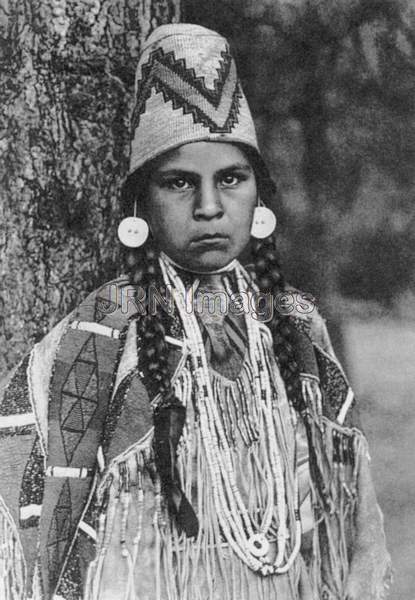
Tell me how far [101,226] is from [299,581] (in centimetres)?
72

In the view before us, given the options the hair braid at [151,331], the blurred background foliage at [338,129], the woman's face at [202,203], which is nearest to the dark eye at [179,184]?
the woman's face at [202,203]

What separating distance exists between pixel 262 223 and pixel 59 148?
1.29 feet

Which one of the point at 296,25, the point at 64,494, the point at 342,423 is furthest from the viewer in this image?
the point at 296,25

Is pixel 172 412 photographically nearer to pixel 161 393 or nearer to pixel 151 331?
pixel 161 393

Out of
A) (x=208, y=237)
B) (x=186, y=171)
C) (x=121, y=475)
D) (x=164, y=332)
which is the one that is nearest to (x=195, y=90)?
(x=186, y=171)

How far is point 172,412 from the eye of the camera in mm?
1385

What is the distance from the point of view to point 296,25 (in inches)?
65.5

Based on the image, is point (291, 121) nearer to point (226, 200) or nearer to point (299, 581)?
point (226, 200)

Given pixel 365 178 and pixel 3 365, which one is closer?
pixel 3 365

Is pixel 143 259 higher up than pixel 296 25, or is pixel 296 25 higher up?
pixel 296 25

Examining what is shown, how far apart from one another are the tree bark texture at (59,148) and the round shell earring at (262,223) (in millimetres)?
271

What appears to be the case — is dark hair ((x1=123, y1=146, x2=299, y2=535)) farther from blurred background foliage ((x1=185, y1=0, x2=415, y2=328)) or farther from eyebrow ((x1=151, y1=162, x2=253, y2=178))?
blurred background foliage ((x1=185, y1=0, x2=415, y2=328))

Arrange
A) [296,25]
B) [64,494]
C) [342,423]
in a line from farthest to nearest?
[296,25] < [342,423] < [64,494]

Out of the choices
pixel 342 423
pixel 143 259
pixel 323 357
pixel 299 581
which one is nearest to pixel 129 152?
pixel 143 259
